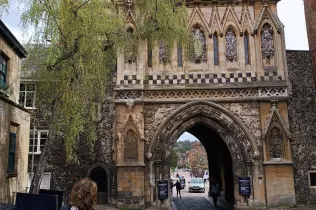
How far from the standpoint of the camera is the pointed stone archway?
48.8 ft

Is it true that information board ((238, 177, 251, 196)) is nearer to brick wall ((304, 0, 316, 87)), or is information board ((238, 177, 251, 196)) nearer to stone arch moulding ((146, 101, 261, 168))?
stone arch moulding ((146, 101, 261, 168))

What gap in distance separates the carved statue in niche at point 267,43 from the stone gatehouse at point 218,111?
0.05 m

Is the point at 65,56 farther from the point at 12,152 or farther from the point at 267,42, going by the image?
the point at 267,42

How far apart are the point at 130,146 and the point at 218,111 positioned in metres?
4.30

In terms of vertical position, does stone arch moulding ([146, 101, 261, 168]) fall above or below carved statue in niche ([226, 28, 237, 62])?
below

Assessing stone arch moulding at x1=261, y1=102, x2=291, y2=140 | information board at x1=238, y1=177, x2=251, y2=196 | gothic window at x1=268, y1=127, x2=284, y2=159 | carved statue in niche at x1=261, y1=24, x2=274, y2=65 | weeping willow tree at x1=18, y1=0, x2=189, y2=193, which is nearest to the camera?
weeping willow tree at x1=18, y1=0, x2=189, y2=193

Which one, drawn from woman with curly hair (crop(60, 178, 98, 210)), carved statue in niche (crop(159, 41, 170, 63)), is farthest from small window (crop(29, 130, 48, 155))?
woman with curly hair (crop(60, 178, 98, 210))

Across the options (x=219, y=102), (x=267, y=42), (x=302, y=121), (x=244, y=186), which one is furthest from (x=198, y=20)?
(x=244, y=186)

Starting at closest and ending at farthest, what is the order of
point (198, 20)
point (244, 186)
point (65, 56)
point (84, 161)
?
point (65, 56)
point (244, 186)
point (198, 20)
point (84, 161)

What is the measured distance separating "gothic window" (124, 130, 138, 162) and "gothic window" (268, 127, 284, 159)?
5999mm

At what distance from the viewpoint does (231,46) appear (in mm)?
16188

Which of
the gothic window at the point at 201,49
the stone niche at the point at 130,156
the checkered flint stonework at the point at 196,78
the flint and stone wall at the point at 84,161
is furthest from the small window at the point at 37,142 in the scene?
the gothic window at the point at 201,49

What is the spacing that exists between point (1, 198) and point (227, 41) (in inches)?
462

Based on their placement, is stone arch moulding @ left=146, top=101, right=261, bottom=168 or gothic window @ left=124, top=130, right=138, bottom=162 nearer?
gothic window @ left=124, top=130, right=138, bottom=162
